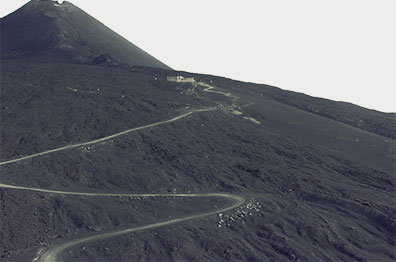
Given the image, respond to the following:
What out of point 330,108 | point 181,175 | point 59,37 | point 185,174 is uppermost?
point 59,37

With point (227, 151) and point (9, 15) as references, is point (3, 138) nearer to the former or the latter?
point (227, 151)

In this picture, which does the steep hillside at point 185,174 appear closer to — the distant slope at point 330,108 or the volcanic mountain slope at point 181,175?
the volcanic mountain slope at point 181,175

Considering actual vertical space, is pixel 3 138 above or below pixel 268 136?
below

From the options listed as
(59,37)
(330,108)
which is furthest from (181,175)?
(59,37)

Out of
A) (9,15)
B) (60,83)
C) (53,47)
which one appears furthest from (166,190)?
(9,15)

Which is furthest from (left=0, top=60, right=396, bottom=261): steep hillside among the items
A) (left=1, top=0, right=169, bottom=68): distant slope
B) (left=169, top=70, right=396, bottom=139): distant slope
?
(left=1, top=0, right=169, bottom=68): distant slope

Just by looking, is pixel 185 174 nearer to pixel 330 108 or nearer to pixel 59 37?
pixel 330 108

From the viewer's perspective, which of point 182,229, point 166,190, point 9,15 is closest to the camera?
point 182,229
